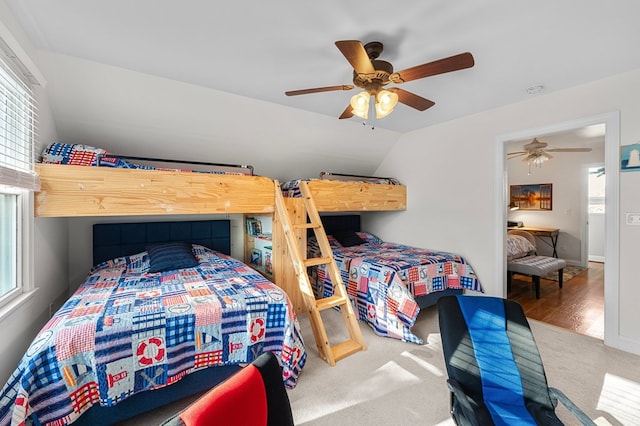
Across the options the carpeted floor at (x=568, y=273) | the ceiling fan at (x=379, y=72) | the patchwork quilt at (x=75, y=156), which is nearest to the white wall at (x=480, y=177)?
the ceiling fan at (x=379, y=72)

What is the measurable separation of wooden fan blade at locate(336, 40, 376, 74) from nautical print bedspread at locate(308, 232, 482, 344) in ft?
6.25

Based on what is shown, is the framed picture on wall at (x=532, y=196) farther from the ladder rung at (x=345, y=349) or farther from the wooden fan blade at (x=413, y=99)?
the ladder rung at (x=345, y=349)

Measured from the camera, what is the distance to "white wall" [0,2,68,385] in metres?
1.54

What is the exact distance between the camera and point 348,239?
430 centimetres

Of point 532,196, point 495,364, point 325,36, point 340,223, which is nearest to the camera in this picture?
point 495,364

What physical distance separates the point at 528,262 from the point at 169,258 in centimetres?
483

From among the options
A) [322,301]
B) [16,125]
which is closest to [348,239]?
[322,301]

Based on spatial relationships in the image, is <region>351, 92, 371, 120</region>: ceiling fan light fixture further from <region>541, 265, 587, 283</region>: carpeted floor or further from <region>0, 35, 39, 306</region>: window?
<region>541, 265, 587, 283</region>: carpeted floor

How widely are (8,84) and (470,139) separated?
4.14 metres

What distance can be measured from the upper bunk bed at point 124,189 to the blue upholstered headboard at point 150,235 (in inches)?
34.0

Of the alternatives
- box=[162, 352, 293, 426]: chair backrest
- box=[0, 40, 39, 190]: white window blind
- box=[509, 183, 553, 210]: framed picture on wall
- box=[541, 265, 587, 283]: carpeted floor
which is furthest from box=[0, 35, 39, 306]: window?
box=[509, 183, 553, 210]: framed picture on wall

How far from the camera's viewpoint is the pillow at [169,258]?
2736mm

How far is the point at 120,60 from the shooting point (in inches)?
85.7

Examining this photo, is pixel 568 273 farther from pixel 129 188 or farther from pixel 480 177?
pixel 129 188
